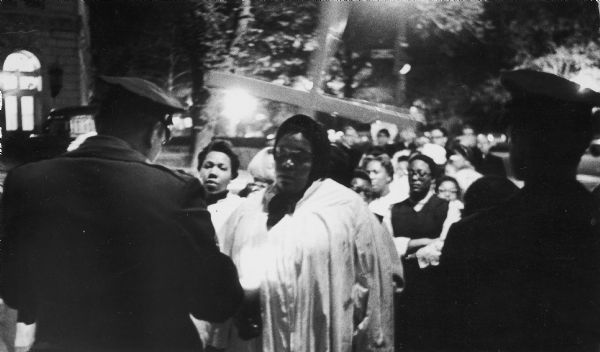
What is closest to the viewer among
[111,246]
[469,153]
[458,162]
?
[111,246]

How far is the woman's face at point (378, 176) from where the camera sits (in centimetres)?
490

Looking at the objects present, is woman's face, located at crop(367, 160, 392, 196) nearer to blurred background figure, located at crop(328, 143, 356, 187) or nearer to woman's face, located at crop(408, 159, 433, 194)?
woman's face, located at crop(408, 159, 433, 194)

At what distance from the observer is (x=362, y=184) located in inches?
174

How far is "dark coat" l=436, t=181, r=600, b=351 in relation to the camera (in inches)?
79.8

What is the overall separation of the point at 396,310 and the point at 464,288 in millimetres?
1809

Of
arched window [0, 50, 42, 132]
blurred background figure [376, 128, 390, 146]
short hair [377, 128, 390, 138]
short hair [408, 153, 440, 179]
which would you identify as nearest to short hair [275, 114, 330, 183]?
arched window [0, 50, 42, 132]

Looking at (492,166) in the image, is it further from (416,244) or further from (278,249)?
(278,249)

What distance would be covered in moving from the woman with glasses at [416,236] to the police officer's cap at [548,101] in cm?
185

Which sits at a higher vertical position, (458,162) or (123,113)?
(123,113)

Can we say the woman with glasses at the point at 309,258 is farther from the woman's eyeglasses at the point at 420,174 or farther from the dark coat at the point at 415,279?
the woman's eyeglasses at the point at 420,174

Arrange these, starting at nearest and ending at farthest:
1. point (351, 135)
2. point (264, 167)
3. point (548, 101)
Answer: point (548, 101) → point (264, 167) → point (351, 135)

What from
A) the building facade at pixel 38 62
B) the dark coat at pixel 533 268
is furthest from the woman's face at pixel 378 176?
the dark coat at pixel 533 268

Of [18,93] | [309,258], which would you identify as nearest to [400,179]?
[309,258]

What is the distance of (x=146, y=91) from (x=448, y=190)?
11.5 ft
